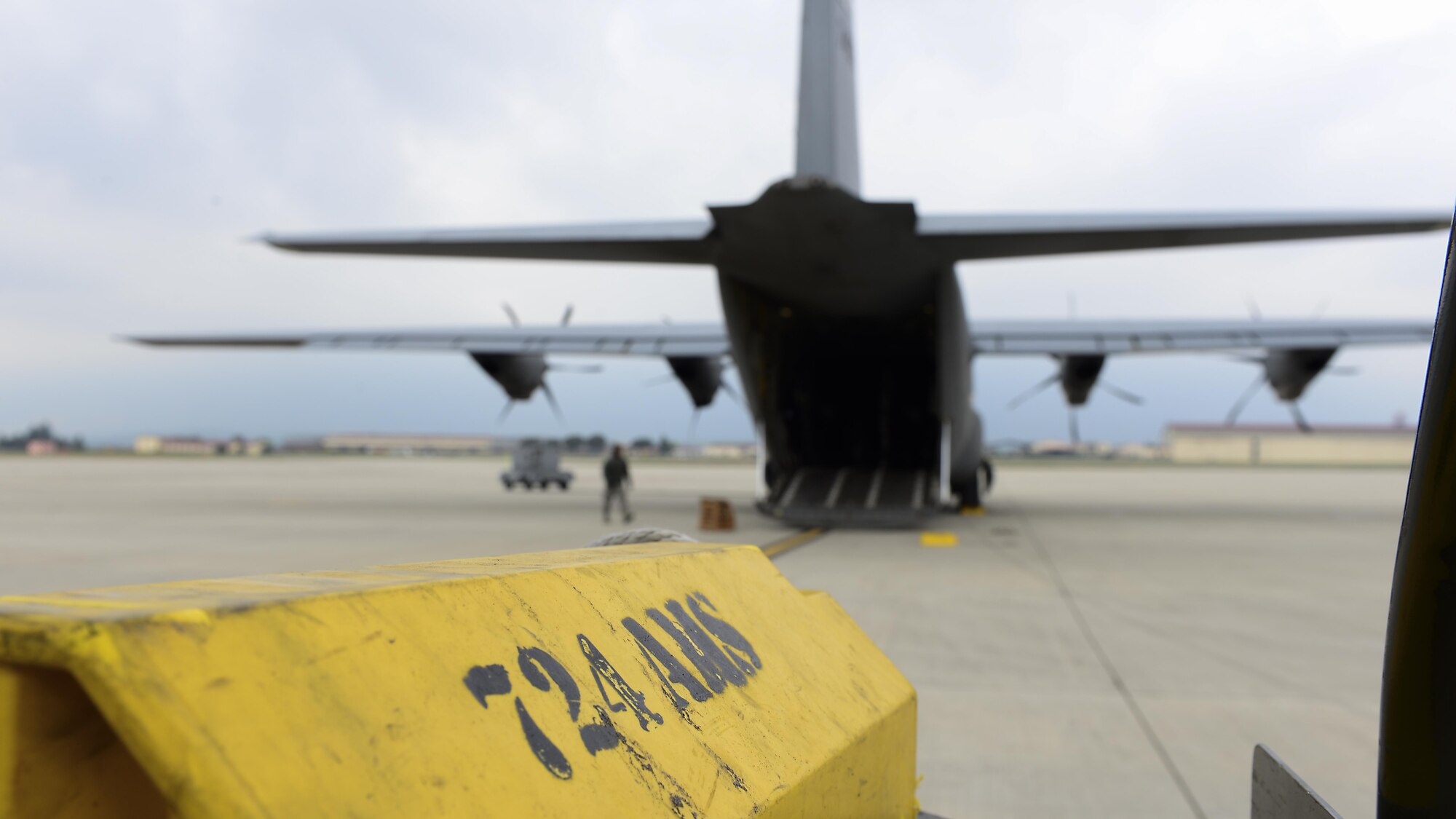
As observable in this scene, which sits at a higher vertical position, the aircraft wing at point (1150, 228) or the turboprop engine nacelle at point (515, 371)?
the aircraft wing at point (1150, 228)

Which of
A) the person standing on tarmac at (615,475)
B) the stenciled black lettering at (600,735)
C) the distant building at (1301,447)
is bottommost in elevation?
the distant building at (1301,447)

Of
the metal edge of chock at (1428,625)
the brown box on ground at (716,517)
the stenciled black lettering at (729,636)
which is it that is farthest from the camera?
the brown box on ground at (716,517)

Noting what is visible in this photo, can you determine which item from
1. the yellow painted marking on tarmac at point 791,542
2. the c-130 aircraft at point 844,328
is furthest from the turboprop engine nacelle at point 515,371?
the yellow painted marking on tarmac at point 791,542

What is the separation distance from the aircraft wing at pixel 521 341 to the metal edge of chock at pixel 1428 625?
1456cm

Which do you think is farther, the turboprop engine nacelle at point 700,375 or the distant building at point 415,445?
the distant building at point 415,445

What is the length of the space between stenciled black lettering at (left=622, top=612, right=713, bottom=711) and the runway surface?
A: 163 cm

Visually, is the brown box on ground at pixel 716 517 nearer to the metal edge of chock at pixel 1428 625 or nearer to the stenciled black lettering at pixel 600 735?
the stenciled black lettering at pixel 600 735

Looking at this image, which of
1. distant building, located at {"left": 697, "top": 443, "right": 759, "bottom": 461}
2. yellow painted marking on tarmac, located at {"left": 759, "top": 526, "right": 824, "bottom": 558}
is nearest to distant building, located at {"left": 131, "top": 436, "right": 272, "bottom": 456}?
distant building, located at {"left": 697, "top": 443, "right": 759, "bottom": 461}

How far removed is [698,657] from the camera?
6.11ft

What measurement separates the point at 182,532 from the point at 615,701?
12057 mm

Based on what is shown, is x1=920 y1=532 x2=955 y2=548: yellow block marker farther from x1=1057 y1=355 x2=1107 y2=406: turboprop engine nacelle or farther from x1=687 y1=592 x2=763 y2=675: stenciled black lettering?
x1=687 y1=592 x2=763 y2=675: stenciled black lettering

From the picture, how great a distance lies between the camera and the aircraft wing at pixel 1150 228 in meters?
8.27

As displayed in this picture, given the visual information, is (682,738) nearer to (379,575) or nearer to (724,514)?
(379,575)

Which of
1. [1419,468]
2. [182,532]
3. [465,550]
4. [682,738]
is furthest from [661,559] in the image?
[182,532]
